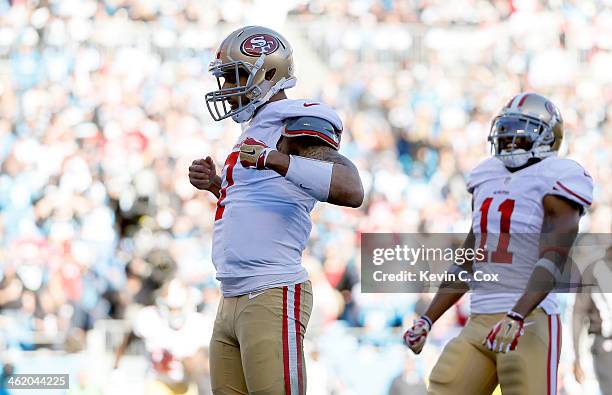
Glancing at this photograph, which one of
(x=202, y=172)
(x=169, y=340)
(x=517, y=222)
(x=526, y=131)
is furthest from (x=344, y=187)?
(x=169, y=340)

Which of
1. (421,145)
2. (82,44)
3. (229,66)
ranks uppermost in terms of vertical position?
(82,44)

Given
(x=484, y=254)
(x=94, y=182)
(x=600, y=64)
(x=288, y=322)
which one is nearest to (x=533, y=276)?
(x=484, y=254)

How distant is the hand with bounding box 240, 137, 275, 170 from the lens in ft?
10.4

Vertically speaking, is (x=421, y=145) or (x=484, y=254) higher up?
(x=421, y=145)

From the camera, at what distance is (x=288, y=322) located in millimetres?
3363

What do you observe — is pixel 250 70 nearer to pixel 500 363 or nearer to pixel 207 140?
pixel 500 363

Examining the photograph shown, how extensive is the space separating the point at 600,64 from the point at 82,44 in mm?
5048

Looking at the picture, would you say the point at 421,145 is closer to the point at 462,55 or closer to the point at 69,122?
the point at 462,55

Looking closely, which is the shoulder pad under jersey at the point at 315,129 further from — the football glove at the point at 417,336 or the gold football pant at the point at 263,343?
the football glove at the point at 417,336

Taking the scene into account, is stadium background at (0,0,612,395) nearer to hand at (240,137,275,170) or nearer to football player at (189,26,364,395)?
football player at (189,26,364,395)

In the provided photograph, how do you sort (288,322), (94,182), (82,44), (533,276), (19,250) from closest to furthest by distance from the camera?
(288,322) → (533,276) → (19,250) → (94,182) → (82,44)

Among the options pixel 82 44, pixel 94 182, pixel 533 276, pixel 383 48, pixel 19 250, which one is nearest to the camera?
pixel 533 276

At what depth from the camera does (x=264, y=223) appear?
3.42m

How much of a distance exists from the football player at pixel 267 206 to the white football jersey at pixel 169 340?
3.60m
